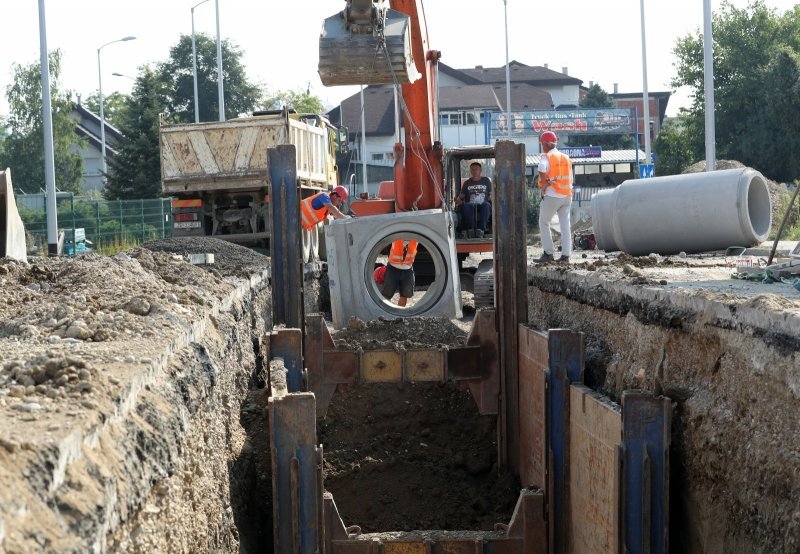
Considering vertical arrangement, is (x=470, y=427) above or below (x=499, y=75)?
below

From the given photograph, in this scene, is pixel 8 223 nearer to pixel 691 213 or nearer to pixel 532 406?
pixel 532 406

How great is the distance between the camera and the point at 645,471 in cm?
543

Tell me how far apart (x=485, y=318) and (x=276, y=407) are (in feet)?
9.84

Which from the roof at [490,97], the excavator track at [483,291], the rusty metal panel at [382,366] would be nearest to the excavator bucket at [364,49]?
the rusty metal panel at [382,366]

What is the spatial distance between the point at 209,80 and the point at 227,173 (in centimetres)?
5551

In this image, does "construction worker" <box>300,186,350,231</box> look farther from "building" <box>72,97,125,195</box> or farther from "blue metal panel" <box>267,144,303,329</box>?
"building" <box>72,97,125,195</box>

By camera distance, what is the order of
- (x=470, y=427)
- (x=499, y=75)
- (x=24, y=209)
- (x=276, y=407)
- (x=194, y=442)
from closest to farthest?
(x=194, y=442) < (x=276, y=407) < (x=470, y=427) < (x=24, y=209) < (x=499, y=75)

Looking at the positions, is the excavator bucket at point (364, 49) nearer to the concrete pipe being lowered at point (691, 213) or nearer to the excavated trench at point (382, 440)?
the excavated trench at point (382, 440)

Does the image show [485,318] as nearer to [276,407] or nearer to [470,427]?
[470,427]

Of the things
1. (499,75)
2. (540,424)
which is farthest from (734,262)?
(499,75)

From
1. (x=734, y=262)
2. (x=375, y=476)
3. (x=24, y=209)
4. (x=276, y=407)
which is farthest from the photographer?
(x=24, y=209)

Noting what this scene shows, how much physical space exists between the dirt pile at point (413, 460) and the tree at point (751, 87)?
40596 mm

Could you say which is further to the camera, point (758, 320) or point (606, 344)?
point (606, 344)

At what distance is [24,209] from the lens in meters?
34.4
